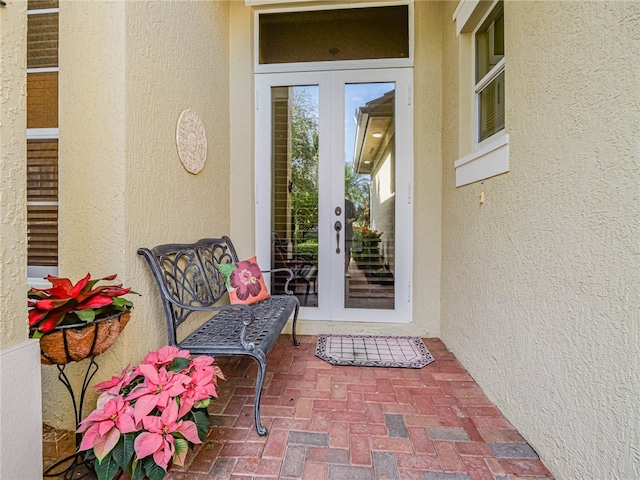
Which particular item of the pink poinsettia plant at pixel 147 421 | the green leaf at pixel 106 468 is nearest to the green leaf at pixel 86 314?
the pink poinsettia plant at pixel 147 421

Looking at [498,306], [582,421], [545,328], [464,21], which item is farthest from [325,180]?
[582,421]

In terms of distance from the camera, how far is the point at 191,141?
2209 millimetres

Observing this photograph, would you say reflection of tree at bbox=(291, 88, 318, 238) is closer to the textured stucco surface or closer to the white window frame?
→ the white window frame

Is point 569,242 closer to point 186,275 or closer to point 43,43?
point 186,275

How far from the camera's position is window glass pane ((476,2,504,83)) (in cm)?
197

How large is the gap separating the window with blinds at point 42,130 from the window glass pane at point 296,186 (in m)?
1.70

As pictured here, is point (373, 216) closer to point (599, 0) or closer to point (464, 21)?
point (464, 21)

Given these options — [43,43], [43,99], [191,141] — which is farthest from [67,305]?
[43,43]

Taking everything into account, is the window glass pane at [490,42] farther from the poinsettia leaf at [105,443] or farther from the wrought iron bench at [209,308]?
the poinsettia leaf at [105,443]

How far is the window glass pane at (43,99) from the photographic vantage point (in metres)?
1.66

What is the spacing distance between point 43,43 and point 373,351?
302 cm

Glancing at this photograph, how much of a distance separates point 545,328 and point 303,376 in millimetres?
1511

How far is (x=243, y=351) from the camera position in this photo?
1.60 m

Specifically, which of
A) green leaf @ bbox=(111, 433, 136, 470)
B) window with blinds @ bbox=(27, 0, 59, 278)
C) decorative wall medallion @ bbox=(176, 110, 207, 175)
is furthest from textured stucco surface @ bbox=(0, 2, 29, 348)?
decorative wall medallion @ bbox=(176, 110, 207, 175)
